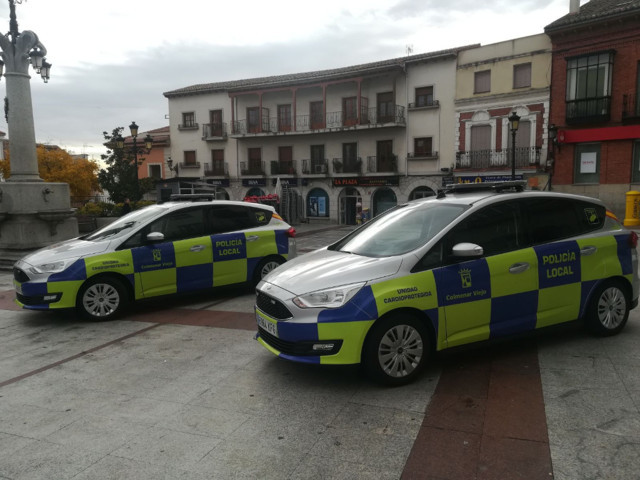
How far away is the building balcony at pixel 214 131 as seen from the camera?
36.3 meters

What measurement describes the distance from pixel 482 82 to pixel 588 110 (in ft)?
18.8

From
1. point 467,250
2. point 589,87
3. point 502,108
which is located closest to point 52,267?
point 467,250

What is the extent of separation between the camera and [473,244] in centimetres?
430

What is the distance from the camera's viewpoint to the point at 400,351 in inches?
161

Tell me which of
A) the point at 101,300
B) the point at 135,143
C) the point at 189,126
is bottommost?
the point at 101,300

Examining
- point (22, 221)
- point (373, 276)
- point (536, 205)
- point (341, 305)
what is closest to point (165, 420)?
A: point (341, 305)

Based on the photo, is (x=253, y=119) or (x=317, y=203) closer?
(x=317, y=203)

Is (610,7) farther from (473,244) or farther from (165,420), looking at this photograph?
(165,420)

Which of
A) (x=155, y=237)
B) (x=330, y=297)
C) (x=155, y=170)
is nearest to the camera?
(x=330, y=297)

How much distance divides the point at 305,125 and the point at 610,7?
59.3 ft

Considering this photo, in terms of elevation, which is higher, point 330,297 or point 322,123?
point 322,123

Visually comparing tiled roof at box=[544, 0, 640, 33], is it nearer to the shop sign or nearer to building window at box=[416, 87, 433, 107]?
building window at box=[416, 87, 433, 107]

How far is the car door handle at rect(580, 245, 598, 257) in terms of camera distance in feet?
16.2

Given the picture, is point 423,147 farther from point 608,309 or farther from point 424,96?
point 608,309
